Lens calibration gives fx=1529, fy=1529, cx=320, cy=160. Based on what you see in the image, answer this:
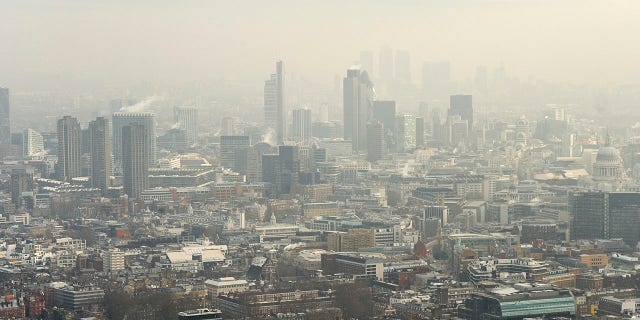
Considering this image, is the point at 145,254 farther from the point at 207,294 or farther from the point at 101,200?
the point at 101,200

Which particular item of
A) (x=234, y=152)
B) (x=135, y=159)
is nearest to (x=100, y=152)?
(x=135, y=159)

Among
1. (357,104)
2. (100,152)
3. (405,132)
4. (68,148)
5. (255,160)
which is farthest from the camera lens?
(357,104)

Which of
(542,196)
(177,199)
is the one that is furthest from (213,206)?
(542,196)

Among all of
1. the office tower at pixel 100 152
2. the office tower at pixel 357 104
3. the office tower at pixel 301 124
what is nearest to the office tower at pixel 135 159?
the office tower at pixel 100 152

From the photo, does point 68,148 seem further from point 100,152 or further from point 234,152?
point 234,152

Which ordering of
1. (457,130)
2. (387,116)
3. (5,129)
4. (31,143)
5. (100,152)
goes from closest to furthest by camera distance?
(100,152) → (31,143) → (5,129) → (457,130) → (387,116)

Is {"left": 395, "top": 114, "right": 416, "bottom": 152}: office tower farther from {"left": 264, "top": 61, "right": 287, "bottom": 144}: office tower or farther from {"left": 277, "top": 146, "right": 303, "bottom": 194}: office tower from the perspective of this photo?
{"left": 277, "top": 146, "right": 303, "bottom": 194}: office tower
